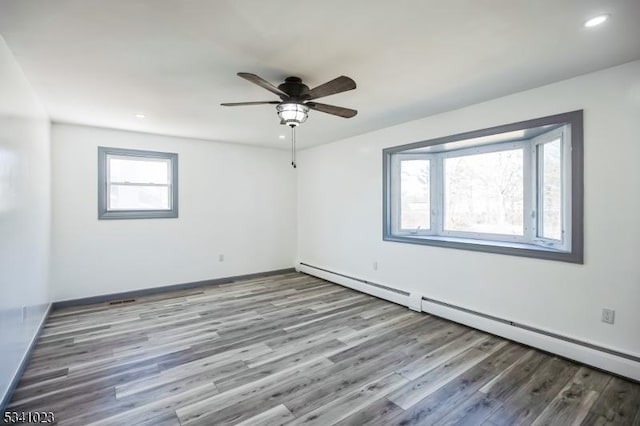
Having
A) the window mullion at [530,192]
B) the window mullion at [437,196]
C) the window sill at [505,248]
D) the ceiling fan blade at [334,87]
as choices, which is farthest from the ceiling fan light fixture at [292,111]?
the window mullion at [530,192]

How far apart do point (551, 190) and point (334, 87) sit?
2660 mm

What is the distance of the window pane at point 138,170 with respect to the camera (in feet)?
15.0

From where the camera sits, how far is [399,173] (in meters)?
4.61

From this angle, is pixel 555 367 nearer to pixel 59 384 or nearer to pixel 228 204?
pixel 59 384

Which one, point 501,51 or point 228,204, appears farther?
point 228,204

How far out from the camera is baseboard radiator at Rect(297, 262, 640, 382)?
2441 millimetres

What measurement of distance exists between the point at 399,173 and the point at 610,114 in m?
2.43

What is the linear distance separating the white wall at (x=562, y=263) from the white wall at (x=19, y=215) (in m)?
3.93

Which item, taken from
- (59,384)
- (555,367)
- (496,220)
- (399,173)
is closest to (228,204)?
(399,173)

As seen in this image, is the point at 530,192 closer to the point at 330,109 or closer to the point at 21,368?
the point at 330,109

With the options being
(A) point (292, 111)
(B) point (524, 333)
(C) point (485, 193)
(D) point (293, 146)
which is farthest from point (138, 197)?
(B) point (524, 333)

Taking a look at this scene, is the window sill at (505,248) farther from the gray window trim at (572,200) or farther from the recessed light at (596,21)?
the recessed light at (596,21)

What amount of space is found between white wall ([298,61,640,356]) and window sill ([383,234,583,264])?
59 millimetres

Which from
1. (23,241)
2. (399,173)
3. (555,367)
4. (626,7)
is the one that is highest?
(626,7)
